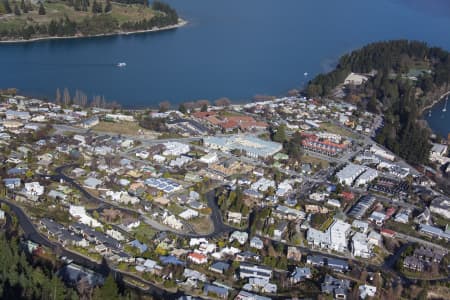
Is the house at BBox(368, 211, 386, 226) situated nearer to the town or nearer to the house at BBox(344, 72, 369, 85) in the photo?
the town

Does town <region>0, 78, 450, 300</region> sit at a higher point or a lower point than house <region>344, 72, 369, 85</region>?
lower

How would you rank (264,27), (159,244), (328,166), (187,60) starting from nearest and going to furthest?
(159,244), (328,166), (187,60), (264,27)

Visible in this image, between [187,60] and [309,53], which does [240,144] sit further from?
[309,53]

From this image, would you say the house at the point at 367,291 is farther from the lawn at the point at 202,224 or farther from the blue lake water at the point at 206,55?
the blue lake water at the point at 206,55

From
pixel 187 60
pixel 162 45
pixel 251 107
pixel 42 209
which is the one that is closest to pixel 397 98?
pixel 251 107

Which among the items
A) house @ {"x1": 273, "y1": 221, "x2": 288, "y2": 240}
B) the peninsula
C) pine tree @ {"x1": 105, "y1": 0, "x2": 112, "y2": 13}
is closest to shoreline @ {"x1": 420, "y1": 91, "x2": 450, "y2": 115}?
house @ {"x1": 273, "y1": 221, "x2": 288, "y2": 240}

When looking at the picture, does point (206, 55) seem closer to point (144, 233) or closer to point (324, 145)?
point (324, 145)
